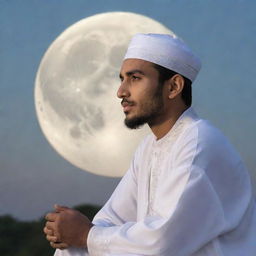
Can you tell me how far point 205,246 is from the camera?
3.36 m

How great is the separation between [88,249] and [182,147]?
0.70m

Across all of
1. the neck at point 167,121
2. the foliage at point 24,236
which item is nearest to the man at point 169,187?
the neck at point 167,121

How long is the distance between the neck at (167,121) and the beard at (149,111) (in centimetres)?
4

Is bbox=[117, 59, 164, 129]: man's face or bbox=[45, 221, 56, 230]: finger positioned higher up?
bbox=[117, 59, 164, 129]: man's face

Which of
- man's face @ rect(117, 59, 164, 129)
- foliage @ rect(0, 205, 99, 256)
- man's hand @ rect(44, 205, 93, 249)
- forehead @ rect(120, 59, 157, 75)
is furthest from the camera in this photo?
foliage @ rect(0, 205, 99, 256)

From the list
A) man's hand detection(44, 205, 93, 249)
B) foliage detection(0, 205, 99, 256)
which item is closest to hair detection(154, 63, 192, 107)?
man's hand detection(44, 205, 93, 249)

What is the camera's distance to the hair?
3769 mm

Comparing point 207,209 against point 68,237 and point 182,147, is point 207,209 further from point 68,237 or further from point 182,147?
point 68,237

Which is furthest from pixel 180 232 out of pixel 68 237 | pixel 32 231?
pixel 32 231

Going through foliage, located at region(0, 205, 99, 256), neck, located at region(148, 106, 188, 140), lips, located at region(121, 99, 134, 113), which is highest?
lips, located at region(121, 99, 134, 113)

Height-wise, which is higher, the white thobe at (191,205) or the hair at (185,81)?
the hair at (185,81)

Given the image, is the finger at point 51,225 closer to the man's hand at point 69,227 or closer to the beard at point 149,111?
the man's hand at point 69,227

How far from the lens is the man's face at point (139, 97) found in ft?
12.0

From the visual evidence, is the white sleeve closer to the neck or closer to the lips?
the neck
